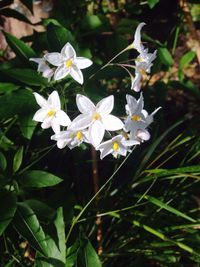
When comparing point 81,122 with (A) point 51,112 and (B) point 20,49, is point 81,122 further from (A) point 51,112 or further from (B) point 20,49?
(B) point 20,49

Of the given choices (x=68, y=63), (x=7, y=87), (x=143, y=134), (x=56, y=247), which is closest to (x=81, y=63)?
(x=68, y=63)

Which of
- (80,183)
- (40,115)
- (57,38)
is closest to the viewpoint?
(40,115)

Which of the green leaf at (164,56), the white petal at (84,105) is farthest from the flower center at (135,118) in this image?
the green leaf at (164,56)

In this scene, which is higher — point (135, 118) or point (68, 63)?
point (68, 63)

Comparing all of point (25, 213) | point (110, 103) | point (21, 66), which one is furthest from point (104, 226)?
point (110, 103)

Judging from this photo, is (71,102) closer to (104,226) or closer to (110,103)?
(110,103)

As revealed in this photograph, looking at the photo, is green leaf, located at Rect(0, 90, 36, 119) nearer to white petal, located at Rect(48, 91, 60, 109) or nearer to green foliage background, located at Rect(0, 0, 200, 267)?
green foliage background, located at Rect(0, 0, 200, 267)

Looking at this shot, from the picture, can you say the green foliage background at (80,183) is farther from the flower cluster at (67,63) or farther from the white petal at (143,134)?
the white petal at (143,134)
